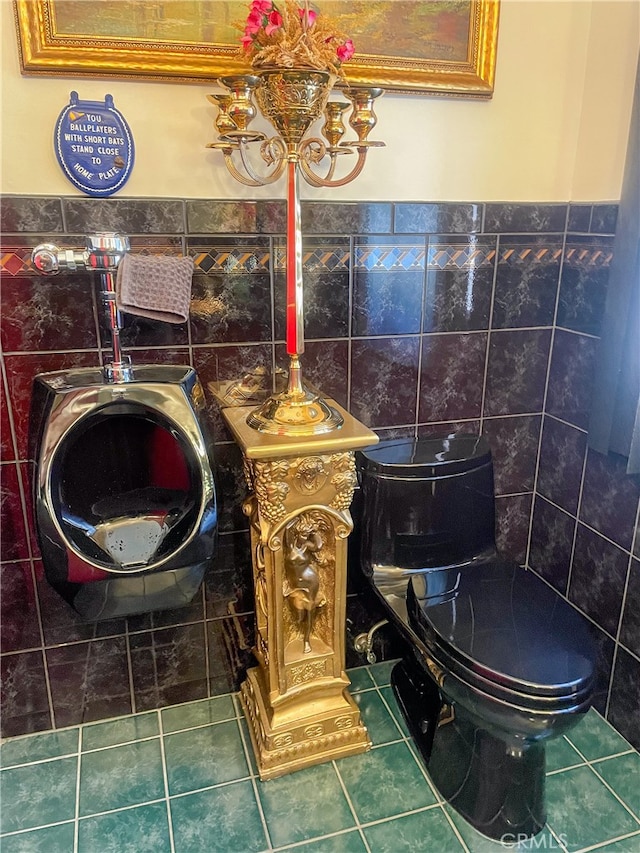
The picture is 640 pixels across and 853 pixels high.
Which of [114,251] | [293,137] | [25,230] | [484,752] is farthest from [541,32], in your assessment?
[484,752]

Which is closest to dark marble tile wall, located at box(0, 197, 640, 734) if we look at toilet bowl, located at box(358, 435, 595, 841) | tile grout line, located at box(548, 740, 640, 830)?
tile grout line, located at box(548, 740, 640, 830)

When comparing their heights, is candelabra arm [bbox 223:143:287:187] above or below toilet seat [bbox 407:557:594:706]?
above

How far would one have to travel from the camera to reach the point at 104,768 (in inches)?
61.9

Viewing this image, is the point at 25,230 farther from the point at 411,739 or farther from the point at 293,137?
the point at 411,739

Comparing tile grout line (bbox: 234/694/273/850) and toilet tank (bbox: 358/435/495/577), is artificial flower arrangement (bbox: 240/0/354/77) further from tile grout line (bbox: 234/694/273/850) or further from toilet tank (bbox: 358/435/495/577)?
tile grout line (bbox: 234/694/273/850)

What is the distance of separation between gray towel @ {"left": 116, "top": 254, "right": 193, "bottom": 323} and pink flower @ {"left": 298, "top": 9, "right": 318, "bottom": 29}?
1.72 feet

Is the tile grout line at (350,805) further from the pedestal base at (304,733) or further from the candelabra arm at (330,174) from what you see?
the candelabra arm at (330,174)

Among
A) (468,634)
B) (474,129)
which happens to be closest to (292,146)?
(474,129)

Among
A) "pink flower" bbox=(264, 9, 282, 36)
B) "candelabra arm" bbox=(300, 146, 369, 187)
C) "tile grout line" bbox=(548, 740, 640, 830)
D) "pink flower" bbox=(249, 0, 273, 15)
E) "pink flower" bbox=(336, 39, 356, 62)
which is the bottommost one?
"tile grout line" bbox=(548, 740, 640, 830)

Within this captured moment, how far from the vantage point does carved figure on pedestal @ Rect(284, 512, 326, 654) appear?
1.46 meters

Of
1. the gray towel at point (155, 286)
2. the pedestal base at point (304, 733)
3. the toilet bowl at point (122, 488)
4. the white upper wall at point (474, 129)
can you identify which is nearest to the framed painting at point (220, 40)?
the white upper wall at point (474, 129)

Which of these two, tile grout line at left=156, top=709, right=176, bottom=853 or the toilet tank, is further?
the toilet tank

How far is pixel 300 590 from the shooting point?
150 cm

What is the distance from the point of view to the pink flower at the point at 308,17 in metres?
1.25
